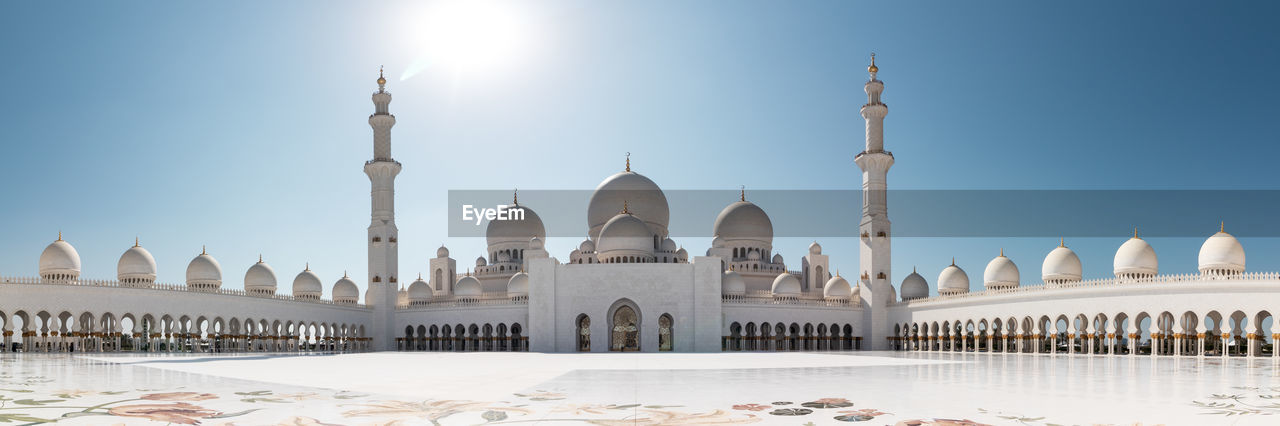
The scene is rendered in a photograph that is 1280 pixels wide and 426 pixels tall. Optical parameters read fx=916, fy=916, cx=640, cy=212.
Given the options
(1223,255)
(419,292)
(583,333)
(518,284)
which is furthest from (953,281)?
(419,292)

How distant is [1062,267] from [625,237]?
1760cm

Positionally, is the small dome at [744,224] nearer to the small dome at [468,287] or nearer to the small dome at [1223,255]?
the small dome at [468,287]

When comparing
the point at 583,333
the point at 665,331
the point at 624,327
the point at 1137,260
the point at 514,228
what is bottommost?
the point at 583,333

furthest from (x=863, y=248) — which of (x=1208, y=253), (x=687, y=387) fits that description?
(x=687, y=387)

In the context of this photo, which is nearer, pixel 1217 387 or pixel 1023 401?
pixel 1023 401

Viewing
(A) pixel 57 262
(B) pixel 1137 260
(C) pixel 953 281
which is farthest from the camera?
(C) pixel 953 281

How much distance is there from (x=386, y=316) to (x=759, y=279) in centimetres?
1824

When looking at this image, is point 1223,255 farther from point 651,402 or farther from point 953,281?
point 651,402

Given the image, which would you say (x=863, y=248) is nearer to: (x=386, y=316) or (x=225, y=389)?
(x=386, y=316)

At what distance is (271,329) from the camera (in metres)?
38.3

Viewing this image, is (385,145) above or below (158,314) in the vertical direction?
above

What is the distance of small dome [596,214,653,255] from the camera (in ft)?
131

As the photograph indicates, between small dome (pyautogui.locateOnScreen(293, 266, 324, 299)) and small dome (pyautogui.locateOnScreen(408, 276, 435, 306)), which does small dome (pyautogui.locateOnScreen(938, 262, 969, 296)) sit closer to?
small dome (pyautogui.locateOnScreen(408, 276, 435, 306))

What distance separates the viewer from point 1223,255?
29906 mm
